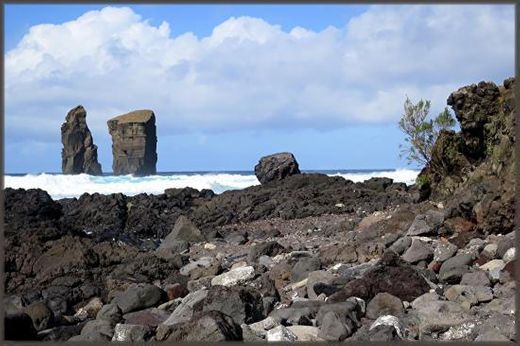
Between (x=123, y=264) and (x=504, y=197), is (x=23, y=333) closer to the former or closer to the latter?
(x=123, y=264)

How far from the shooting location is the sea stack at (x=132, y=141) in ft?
285

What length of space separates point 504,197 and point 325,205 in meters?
14.3

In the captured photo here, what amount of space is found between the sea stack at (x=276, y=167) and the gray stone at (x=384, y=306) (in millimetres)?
28384

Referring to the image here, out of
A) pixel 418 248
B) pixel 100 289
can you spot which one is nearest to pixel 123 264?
pixel 100 289

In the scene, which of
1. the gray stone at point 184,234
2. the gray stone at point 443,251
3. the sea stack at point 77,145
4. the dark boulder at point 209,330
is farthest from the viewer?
the sea stack at point 77,145

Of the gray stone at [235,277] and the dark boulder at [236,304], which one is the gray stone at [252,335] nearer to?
the dark boulder at [236,304]

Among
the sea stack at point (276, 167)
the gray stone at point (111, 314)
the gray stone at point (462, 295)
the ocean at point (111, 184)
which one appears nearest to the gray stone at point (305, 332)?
the gray stone at point (462, 295)

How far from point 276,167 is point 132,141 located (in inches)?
2048

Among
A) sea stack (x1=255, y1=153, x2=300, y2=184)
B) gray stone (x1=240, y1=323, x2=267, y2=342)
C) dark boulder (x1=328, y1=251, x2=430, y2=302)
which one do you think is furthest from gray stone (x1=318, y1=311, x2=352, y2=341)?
sea stack (x1=255, y1=153, x2=300, y2=184)

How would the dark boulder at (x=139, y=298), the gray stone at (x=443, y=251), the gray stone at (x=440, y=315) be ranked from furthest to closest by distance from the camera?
1. the gray stone at (x=443, y=251)
2. the dark boulder at (x=139, y=298)
3. the gray stone at (x=440, y=315)

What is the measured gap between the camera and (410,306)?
9266 mm

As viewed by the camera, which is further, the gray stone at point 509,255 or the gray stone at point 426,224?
the gray stone at point 426,224

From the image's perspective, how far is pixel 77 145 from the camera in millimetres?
85875

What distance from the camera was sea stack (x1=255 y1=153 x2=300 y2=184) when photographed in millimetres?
37969
